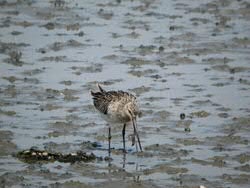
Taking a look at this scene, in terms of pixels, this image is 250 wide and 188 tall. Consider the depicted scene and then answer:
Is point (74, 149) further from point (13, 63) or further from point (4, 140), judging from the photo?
point (13, 63)

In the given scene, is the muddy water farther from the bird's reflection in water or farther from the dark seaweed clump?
the dark seaweed clump

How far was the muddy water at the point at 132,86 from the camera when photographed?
15.1 meters

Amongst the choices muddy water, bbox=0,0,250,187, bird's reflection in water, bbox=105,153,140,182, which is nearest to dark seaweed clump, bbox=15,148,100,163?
muddy water, bbox=0,0,250,187

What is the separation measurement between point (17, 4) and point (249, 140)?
1327 cm

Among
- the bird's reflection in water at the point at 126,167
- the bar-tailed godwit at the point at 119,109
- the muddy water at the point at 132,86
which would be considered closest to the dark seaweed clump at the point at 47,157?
the muddy water at the point at 132,86

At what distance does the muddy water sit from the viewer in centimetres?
1509

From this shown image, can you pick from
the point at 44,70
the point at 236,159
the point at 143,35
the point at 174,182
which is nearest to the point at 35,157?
the point at 174,182

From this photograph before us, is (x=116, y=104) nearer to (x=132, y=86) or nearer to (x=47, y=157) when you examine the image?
(x=47, y=157)

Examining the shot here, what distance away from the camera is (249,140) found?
1658 cm

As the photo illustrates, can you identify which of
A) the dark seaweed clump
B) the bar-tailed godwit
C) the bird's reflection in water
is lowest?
the bird's reflection in water

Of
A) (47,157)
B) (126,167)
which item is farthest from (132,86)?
(47,157)

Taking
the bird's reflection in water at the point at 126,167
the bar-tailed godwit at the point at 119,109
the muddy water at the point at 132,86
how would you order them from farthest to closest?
the bar-tailed godwit at the point at 119,109
the muddy water at the point at 132,86
the bird's reflection in water at the point at 126,167

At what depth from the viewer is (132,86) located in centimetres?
1992

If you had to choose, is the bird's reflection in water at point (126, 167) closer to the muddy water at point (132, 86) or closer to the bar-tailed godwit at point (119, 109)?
the muddy water at point (132, 86)
